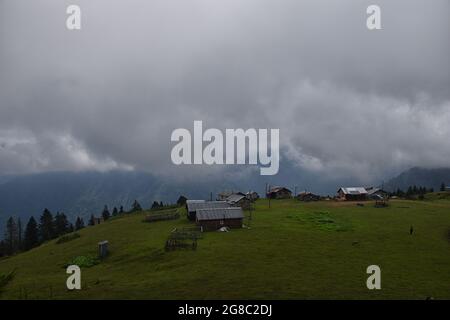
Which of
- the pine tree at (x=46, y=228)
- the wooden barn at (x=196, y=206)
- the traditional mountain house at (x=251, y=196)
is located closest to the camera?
the wooden barn at (x=196, y=206)

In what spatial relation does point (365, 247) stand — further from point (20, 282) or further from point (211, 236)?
point (20, 282)

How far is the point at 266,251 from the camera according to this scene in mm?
44031

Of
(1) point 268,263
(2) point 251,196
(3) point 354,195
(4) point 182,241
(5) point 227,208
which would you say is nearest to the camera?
(1) point 268,263

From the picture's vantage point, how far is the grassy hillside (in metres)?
30.9

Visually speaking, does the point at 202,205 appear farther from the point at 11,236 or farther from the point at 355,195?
the point at 11,236

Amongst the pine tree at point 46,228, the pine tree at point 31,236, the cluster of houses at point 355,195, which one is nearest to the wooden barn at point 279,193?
the cluster of houses at point 355,195

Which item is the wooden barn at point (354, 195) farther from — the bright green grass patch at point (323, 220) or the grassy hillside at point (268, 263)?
the grassy hillside at point (268, 263)

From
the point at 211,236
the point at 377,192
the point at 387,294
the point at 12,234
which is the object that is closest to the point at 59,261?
the point at 211,236

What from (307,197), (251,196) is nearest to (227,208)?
(307,197)

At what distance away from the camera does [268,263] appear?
38.7 m

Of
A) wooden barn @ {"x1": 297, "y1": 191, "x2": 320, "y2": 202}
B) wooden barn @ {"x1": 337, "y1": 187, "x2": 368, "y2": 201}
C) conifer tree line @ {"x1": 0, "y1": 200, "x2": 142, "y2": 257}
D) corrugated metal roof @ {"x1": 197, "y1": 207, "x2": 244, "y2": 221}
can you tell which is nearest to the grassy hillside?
corrugated metal roof @ {"x1": 197, "y1": 207, "x2": 244, "y2": 221}

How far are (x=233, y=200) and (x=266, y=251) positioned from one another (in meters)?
43.3

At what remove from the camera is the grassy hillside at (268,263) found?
30.9m
